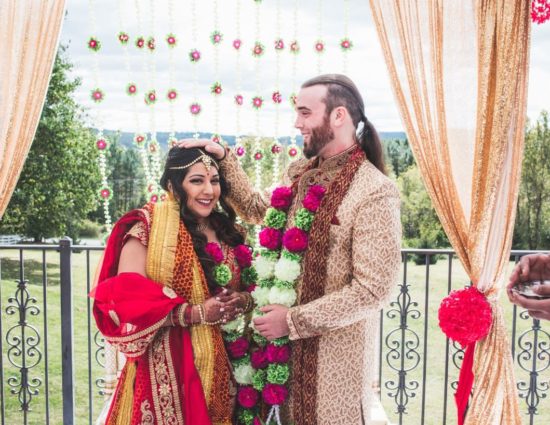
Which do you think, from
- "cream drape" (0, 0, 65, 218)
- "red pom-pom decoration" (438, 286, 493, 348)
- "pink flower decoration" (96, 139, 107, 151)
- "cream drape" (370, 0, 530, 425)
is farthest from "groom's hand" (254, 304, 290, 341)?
"cream drape" (0, 0, 65, 218)

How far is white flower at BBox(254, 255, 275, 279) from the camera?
193 cm

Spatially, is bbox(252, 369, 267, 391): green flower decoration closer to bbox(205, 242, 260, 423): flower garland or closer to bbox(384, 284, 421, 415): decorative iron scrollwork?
bbox(205, 242, 260, 423): flower garland

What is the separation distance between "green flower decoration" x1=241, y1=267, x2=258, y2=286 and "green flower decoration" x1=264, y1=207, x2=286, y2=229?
0.16m

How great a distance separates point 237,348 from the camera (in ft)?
6.23

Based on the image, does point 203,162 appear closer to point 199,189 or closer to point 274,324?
point 199,189

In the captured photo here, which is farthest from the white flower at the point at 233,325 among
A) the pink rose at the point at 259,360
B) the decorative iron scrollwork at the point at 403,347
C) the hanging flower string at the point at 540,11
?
the hanging flower string at the point at 540,11

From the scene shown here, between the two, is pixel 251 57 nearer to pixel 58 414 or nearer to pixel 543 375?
pixel 58 414

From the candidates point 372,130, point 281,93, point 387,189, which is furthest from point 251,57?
point 387,189

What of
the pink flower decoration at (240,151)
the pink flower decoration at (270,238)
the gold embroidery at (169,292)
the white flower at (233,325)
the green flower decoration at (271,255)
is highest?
the pink flower decoration at (240,151)

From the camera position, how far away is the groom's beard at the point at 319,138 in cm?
190

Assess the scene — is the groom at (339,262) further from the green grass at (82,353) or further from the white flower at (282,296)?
the green grass at (82,353)

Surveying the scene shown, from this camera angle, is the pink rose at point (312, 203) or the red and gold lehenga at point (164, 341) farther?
the pink rose at point (312, 203)

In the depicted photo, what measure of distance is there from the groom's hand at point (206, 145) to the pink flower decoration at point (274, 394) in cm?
76

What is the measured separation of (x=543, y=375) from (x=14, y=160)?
28.8 feet
